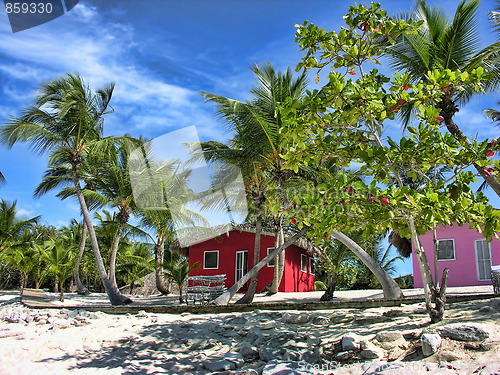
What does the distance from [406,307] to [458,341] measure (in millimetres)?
2326

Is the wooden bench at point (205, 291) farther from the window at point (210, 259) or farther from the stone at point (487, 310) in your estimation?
the stone at point (487, 310)

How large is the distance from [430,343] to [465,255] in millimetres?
11350

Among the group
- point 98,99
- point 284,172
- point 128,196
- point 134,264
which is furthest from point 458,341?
point 134,264

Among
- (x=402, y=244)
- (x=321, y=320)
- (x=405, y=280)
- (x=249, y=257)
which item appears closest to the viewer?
(x=321, y=320)

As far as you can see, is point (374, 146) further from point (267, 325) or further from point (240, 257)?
point (240, 257)

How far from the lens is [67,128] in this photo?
1405 cm

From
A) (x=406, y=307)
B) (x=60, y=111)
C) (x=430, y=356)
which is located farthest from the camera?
(x=60, y=111)

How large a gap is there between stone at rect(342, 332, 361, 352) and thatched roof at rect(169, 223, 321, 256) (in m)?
11.8

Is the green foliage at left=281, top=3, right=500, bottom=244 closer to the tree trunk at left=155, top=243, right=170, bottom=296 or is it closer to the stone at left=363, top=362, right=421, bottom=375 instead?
the stone at left=363, top=362, right=421, bottom=375

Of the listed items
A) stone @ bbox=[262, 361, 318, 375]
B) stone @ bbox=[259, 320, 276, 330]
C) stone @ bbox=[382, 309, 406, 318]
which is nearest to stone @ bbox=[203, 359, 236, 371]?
stone @ bbox=[262, 361, 318, 375]

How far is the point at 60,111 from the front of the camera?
14.0m

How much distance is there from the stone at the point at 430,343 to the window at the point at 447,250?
1114 centimetres

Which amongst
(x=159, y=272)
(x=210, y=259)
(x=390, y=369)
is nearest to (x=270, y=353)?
(x=390, y=369)

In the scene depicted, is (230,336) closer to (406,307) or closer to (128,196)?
(406,307)
